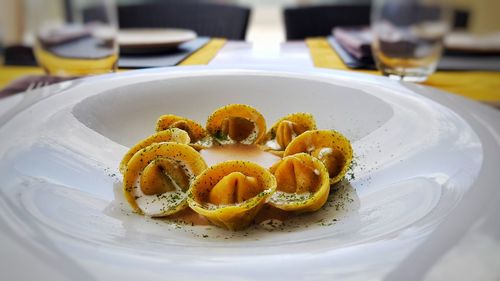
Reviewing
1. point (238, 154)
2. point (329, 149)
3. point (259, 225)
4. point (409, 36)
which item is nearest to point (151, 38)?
point (409, 36)

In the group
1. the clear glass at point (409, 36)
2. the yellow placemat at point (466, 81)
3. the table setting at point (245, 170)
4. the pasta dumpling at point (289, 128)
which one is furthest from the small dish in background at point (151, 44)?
the pasta dumpling at point (289, 128)

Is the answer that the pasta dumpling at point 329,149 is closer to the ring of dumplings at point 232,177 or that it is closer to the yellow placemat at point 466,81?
the ring of dumplings at point 232,177

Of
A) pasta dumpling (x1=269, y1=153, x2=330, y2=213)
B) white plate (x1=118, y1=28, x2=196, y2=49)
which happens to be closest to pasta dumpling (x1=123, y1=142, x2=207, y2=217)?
pasta dumpling (x1=269, y1=153, x2=330, y2=213)

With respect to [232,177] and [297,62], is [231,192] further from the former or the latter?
[297,62]

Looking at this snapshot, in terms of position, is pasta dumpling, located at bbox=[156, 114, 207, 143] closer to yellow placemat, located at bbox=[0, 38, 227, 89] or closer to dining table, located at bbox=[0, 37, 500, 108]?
dining table, located at bbox=[0, 37, 500, 108]

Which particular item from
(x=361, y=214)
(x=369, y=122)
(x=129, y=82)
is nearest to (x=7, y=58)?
(x=129, y=82)

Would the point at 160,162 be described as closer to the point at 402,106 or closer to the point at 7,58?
the point at 402,106

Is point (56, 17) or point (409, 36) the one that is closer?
point (56, 17)
